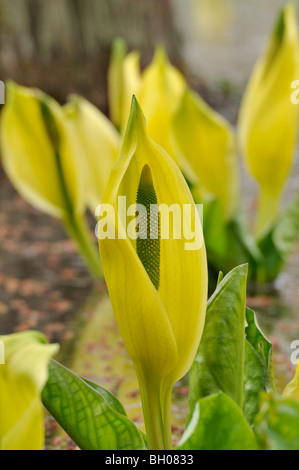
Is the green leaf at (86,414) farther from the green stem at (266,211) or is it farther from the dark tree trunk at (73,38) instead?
the dark tree trunk at (73,38)

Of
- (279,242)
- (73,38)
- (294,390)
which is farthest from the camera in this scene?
(73,38)

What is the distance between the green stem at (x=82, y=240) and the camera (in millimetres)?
1143

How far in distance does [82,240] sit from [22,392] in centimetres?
83

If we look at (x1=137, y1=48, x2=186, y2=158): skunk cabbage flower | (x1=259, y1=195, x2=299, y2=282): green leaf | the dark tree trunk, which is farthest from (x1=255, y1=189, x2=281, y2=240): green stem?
the dark tree trunk

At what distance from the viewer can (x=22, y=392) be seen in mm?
339

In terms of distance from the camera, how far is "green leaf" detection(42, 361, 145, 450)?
17.2 inches

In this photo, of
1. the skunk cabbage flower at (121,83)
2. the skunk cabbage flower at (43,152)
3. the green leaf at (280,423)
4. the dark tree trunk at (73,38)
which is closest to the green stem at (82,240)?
the skunk cabbage flower at (43,152)

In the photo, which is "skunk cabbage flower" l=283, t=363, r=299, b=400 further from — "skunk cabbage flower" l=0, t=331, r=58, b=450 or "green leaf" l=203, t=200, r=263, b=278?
"green leaf" l=203, t=200, r=263, b=278

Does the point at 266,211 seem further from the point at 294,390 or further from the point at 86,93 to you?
the point at 86,93

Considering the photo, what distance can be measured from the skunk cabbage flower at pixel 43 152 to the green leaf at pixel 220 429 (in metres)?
0.72

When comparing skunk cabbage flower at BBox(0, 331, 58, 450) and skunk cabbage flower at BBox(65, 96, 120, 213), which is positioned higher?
skunk cabbage flower at BBox(65, 96, 120, 213)

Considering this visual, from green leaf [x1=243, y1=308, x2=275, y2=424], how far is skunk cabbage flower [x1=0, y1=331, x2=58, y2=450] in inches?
6.6

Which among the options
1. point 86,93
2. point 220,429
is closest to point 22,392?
point 220,429

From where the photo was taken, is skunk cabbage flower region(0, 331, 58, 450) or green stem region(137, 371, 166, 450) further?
green stem region(137, 371, 166, 450)
